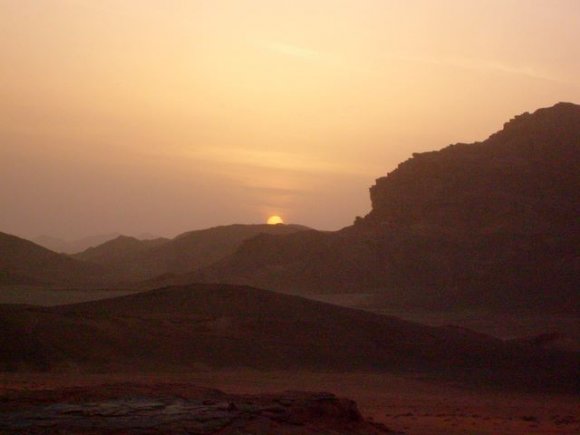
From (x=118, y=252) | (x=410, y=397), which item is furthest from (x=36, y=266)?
(x=410, y=397)

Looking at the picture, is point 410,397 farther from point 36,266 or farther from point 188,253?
point 188,253

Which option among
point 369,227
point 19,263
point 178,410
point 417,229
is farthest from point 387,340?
point 19,263

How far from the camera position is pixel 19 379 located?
21.4 meters

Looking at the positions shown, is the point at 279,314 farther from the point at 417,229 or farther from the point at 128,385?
the point at 417,229

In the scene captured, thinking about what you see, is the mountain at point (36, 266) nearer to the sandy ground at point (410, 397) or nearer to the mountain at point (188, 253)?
the mountain at point (188, 253)

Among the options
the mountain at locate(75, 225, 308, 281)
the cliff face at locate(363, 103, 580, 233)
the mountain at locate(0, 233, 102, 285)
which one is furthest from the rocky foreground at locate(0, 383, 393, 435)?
the mountain at locate(75, 225, 308, 281)

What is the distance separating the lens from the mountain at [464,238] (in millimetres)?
63031

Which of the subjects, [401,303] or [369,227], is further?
[369,227]

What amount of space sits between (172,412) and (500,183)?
61708 millimetres

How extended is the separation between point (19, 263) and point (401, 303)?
44.4 meters

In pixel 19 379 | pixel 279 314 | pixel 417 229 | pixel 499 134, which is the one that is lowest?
pixel 19 379

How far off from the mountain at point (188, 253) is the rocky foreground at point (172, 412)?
88.7 meters

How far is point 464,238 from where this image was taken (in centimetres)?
6794

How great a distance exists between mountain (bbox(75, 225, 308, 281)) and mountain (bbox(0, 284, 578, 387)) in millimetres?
67738
